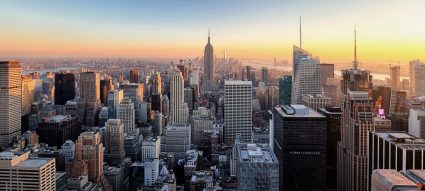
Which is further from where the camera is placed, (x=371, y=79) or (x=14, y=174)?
(x=371, y=79)

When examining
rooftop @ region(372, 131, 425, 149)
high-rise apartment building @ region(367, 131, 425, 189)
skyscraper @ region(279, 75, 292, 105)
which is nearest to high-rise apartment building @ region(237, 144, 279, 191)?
high-rise apartment building @ region(367, 131, 425, 189)

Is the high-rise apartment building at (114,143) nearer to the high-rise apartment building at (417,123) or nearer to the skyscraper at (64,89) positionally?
the skyscraper at (64,89)

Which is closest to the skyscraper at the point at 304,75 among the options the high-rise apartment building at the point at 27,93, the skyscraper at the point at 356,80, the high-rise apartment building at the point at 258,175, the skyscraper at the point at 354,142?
the skyscraper at the point at 356,80

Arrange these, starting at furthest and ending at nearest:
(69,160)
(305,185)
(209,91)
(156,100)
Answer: (209,91)
(156,100)
(69,160)
(305,185)

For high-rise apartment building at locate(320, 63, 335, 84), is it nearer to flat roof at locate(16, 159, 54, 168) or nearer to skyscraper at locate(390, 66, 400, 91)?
skyscraper at locate(390, 66, 400, 91)

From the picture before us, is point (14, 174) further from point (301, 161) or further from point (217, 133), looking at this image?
point (217, 133)

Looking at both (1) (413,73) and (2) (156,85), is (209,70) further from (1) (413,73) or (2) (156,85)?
(1) (413,73)

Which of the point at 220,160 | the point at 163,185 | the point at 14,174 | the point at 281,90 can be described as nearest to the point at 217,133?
the point at 220,160
